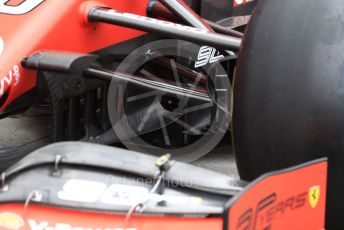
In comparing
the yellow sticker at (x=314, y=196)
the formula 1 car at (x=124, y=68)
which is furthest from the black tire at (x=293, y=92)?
the formula 1 car at (x=124, y=68)

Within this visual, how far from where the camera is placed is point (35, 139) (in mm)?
3316

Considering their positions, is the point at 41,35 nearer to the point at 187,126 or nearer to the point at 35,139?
the point at 187,126

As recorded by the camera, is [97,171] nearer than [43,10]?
Yes

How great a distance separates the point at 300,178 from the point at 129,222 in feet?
1.13

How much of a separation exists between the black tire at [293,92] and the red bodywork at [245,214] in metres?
0.16

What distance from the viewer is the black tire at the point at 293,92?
1.58 m

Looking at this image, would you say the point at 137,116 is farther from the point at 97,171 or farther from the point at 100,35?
the point at 97,171

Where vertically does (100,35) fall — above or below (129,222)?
above

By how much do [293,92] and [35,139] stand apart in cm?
195

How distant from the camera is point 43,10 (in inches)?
84.2

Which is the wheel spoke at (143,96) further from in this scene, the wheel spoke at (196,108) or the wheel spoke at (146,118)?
the wheel spoke at (196,108)

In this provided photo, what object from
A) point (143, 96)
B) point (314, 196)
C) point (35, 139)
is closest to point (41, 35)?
point (143, 96)

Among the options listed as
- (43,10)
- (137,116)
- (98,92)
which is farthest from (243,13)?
(43,10)

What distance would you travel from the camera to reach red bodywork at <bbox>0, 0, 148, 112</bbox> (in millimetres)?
1970
